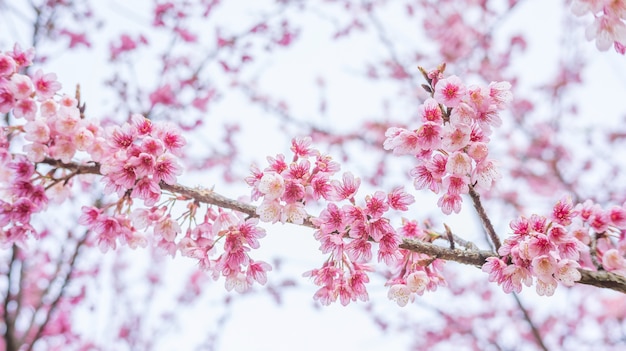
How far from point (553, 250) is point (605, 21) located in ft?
2.77

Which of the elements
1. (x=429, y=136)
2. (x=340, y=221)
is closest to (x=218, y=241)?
(x=340, y=221)

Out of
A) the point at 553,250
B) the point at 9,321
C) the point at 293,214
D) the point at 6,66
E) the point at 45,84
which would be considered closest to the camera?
the point at 553,250

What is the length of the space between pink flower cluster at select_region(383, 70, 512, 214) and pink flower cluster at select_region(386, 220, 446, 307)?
327 mm

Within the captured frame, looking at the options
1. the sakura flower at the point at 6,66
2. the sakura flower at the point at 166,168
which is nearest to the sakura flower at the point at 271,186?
the sakura flower at the point at 166,168

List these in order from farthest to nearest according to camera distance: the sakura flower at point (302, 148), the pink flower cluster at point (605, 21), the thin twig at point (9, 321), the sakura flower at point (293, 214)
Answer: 1. the thin twig at point (9, 321)
2. the sakura flower at point (302, 148)
3. the sakura flower at point (293, 214)
4. the pink flower cluster at point (605, 21)

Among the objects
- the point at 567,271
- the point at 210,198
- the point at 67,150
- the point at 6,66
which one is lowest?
the point at 567,271

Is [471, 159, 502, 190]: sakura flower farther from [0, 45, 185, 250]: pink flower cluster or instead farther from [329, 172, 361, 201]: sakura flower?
[0, 45, 185, 250]: pink flower cluster

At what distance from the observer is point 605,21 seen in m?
1.76

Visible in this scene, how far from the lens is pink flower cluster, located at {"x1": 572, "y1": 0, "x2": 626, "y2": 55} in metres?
1.66

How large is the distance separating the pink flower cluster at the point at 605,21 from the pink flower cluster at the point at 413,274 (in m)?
1.04

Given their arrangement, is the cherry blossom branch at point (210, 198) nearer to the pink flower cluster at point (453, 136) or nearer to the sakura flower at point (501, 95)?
the pink flower cluster at point (453, 136)

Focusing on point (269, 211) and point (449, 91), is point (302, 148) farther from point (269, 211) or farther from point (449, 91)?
point (449, 91)

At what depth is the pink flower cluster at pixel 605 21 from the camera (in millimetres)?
1661

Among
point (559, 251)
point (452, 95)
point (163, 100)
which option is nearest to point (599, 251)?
point (559, 251)
